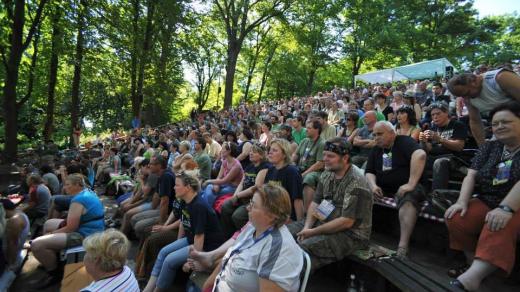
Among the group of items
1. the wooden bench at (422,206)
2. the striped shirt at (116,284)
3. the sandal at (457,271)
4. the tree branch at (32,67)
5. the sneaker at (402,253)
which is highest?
the tree branch at (32,67)

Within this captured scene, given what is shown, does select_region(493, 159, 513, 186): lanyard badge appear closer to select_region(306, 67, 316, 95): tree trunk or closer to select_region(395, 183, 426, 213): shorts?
select_region(395, 183, 426, 213): shorts

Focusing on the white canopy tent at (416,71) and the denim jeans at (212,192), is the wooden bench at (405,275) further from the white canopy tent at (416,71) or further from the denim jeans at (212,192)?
the white canopy tent at (416,71)

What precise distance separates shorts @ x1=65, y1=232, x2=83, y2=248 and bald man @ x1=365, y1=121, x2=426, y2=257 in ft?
11.1

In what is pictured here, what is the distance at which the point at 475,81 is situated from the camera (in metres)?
3.06

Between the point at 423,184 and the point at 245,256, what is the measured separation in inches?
84.9

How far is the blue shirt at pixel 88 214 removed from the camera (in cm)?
423

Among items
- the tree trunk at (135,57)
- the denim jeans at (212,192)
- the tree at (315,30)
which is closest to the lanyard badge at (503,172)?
the denim jeans at (212,192)

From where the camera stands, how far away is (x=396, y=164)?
11.8ft

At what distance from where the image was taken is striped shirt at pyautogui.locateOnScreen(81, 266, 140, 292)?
2.23 meters

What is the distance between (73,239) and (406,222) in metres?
3.66

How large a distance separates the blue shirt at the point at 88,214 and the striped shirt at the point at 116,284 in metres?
2.14

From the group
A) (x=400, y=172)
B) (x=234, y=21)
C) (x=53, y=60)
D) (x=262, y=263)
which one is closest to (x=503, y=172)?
(x=400, y=172)

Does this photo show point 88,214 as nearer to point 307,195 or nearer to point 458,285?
point 307,195

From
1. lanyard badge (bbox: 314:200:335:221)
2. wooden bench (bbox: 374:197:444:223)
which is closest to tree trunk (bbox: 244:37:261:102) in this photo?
wooden bench (bbox: 374:197:444:223)
